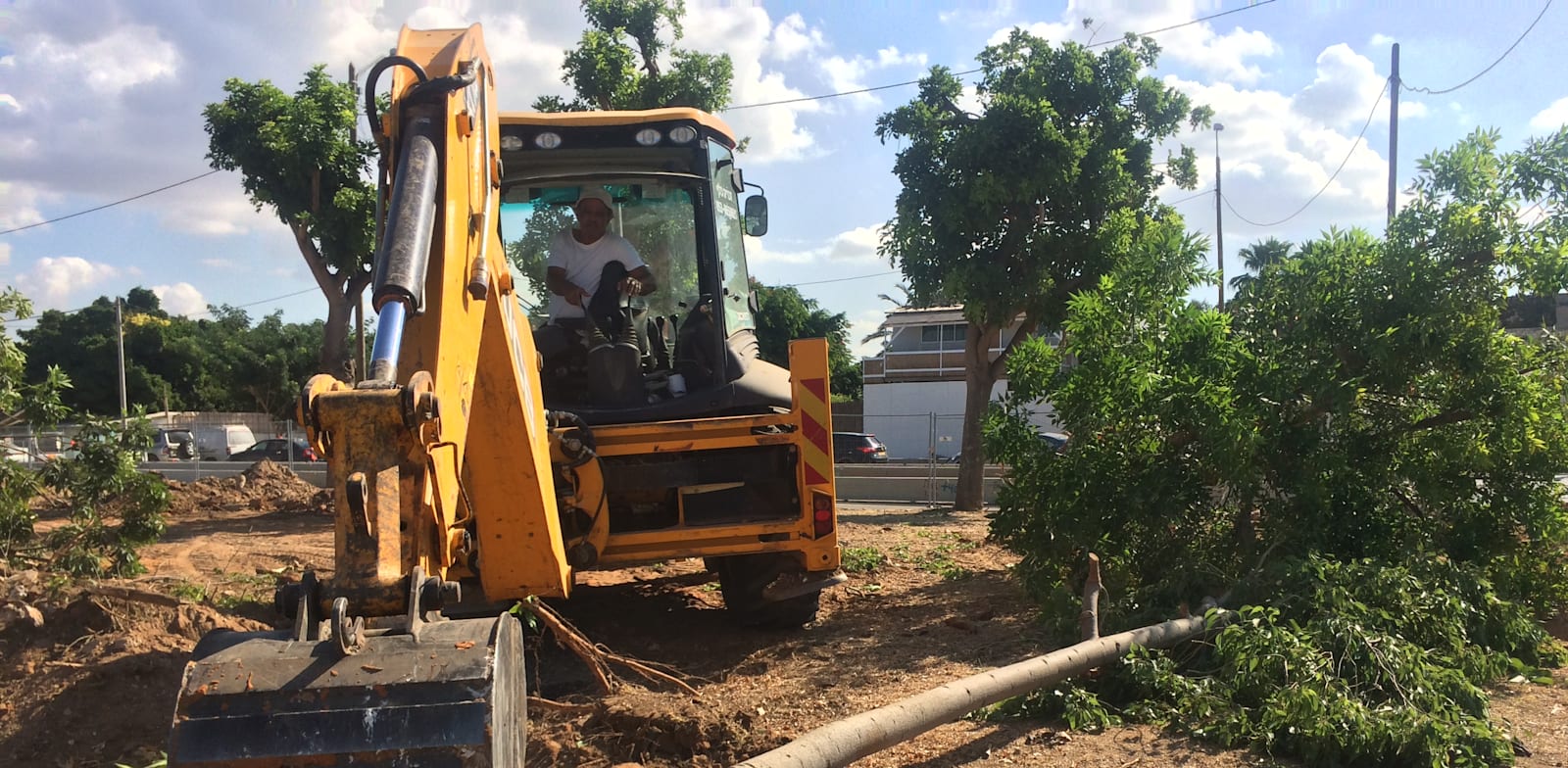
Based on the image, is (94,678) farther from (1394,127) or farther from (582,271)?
(1394,127)

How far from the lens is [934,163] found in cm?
1334

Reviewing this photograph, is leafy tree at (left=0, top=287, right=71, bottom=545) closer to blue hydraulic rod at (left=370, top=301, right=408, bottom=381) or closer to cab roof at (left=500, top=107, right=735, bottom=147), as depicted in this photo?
cab roof at (left=500, top=107, right=735, bottom=147)

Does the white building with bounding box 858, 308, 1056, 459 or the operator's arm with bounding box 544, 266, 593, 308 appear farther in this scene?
the white building with bounding box 858, 308, 1056, 459

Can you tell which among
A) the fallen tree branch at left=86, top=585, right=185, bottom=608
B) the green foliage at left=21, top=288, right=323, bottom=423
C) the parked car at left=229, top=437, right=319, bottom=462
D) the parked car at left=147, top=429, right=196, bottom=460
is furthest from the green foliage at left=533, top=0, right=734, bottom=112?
the green foliage at left=21, top=288, right=323, bottom=423

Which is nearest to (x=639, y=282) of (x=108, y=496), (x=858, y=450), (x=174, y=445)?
(x=108, y=496)

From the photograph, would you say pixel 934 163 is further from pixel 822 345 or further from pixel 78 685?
pixel 78 685

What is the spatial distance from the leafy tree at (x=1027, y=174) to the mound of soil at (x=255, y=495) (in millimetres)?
8646

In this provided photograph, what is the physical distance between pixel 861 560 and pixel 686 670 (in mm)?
3578

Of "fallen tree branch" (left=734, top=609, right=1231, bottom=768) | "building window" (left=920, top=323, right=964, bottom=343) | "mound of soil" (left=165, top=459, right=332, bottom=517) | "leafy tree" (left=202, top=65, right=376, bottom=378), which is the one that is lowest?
"mound of soil" (left=165, top=459, right=332, bottom=517)

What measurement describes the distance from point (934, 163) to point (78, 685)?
34.8ft

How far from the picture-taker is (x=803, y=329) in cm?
4472

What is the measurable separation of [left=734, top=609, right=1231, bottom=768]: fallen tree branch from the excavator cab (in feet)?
7.59

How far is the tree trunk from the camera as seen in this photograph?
14.6 metres

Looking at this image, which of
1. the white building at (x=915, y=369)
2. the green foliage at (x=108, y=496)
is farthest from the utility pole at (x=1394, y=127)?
the green foliage at (x=108, y=496)
